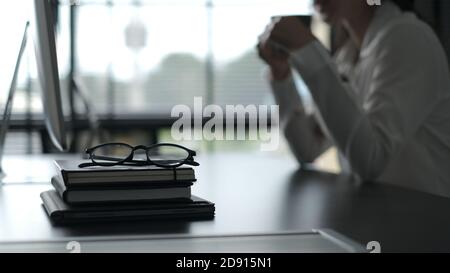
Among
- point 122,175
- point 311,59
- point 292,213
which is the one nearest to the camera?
point 122,175

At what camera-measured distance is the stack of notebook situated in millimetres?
737

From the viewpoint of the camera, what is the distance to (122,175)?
742 mm

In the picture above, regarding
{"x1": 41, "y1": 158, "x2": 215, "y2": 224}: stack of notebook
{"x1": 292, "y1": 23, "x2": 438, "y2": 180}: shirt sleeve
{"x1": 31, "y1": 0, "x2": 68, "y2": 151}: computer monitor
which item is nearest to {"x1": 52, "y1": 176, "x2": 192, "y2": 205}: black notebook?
{"x1": 41, "y1": 158, "x2": 215, "y2": 224}: stack of notebook

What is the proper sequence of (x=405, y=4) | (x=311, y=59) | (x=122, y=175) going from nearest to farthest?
(x=122, y=175)
(x=311, y=59)
(x=405, y=4)

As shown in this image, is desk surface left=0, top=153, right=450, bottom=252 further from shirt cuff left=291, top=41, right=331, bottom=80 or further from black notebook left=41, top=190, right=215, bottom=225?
shirt cuff left=291, top=41, right=331, bottom=80

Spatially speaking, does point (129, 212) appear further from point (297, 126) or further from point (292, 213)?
point (297, 126)

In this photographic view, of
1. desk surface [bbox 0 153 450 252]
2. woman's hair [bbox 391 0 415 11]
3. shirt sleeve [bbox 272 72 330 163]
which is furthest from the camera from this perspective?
shirt sleeve [bbox 272 72 330 163]

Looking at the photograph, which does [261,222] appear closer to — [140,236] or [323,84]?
[140,236]

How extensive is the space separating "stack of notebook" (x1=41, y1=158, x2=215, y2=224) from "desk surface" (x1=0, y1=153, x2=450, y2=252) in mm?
20

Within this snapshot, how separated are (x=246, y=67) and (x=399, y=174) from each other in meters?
2.64

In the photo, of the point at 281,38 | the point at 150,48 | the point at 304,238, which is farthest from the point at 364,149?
the point at 150,48

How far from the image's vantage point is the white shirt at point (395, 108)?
136cm

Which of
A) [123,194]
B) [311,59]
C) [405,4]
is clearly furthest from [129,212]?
[405,4]

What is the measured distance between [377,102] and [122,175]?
83 centimetres
